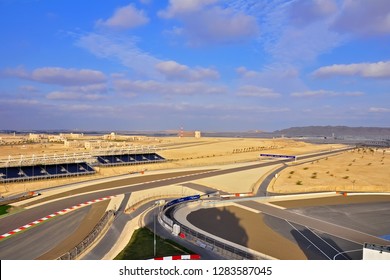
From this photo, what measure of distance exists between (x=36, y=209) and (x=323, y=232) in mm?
26699

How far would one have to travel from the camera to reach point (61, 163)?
5297cm

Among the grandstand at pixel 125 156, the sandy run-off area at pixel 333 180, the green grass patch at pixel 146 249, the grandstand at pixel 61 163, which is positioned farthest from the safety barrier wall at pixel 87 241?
the grandstand at pixel 125 156

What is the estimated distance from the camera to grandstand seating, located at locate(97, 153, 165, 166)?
63.7 metres

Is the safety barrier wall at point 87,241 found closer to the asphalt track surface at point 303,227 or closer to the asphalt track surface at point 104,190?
the asphalt track surface at point 104,190

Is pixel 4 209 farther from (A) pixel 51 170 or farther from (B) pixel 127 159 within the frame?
(B) pixel 127 159

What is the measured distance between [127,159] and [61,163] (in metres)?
16.5

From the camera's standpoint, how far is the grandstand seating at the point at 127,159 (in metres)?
63.7

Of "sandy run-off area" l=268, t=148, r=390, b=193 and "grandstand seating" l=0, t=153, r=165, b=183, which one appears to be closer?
"sandy run-off area" l=268, t=148, r=390, b=193

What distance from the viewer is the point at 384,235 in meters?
26.4

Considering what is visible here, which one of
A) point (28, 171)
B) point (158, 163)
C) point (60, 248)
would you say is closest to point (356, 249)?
point (60, 248)

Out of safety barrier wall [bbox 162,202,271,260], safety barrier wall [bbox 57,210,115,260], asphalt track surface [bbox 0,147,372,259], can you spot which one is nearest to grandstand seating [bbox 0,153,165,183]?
asphalt track surface [bbox 0,147,372,259]

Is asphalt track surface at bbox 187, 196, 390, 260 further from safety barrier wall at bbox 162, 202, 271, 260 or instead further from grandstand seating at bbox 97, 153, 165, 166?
grandstand seating at bbox 97, 153, 165, 166

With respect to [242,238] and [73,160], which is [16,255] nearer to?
[242,238]

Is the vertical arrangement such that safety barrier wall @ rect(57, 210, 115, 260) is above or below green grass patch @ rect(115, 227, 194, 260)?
above
